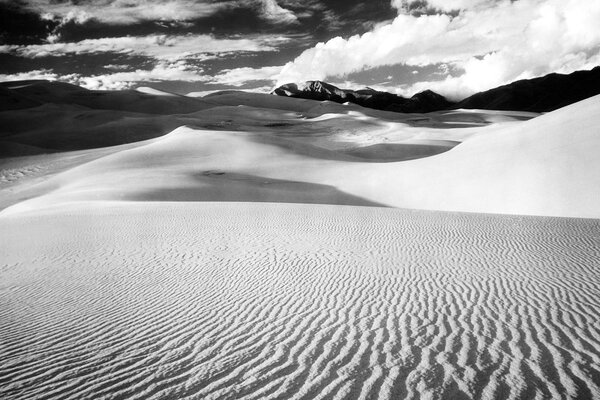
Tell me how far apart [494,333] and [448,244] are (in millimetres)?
6753

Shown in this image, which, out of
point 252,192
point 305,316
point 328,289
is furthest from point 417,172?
point 305,316

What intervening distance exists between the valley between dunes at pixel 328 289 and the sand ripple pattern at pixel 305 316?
0.10 feet

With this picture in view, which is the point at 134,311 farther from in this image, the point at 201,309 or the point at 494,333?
the point at 494,333

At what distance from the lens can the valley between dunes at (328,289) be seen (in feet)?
14.6

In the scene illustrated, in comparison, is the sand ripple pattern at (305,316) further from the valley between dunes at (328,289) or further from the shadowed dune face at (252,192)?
the shadowed dune face at (252,192)

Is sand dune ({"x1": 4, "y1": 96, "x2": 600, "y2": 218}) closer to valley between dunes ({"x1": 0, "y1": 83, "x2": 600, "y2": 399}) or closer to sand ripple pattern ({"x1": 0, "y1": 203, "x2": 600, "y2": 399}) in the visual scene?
valley between dunes ({"x1": 0, "y1": 83, "x2": 600, "y2": 399})

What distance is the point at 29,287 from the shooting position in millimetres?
8539

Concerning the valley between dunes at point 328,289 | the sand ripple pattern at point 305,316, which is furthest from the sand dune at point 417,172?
the sand ripple pattern at point 305,316

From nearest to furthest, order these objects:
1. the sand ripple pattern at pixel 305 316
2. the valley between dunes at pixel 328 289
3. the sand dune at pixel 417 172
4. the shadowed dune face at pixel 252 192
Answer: the sand ripple pattern at pixel 305 316 < the valley between dunes at pixel 328 289 < the sand dune at pixel 417 172 < the shadowed dune face at pixel 252 192

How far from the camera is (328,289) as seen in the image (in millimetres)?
7785

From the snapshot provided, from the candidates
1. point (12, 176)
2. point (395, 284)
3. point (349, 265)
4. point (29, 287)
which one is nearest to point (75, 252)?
point (29, 287)

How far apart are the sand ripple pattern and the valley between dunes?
0.10 feet

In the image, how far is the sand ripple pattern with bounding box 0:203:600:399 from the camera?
434 centimetres

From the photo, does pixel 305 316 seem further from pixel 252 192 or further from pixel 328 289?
pixel 252 192
